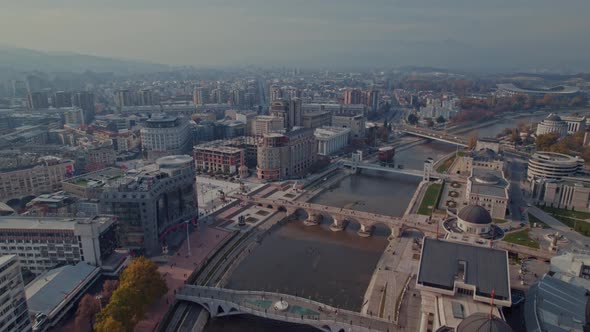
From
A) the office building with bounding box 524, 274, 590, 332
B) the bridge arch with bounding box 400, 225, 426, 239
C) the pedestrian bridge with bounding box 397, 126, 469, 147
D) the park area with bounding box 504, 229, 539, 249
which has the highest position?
the pedestrian bridge with bounding box 397, 126, 469, 147

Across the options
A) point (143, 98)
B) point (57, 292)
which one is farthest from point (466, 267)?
point (143, 98)

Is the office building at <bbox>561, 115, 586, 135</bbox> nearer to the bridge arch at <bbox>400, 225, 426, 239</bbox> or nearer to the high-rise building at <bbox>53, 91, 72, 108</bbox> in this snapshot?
the bridge arch at <bbox>400, 225, 426, 239</bbox>

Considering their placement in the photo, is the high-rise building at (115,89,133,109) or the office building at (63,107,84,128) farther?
the high-rise building at (115,89,133,109)

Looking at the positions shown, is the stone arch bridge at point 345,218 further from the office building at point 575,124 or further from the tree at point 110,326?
the office building at point 575,124

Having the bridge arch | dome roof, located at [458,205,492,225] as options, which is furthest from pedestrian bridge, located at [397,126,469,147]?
dome roof, located at [458,205,492,225]

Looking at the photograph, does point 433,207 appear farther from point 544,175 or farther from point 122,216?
point 122,216

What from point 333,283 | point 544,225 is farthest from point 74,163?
point 544,225
